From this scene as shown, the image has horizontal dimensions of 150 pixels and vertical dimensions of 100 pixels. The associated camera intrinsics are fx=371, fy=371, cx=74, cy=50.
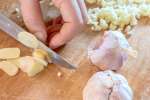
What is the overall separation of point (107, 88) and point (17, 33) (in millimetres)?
250

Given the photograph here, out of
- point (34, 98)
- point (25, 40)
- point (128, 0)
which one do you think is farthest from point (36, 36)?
point (128, 0)

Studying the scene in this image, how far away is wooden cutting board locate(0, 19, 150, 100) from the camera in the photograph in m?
0.77

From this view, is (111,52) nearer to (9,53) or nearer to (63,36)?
(63,36)

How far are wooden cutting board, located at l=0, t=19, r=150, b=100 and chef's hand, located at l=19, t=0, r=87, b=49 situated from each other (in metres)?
0.04

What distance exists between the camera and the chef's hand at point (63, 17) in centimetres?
81

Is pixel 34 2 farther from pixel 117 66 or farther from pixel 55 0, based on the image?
pixel 117 66

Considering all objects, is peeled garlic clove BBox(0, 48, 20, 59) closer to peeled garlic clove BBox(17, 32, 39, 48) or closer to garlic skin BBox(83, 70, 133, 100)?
peeled garlic clove BBox(17, 32, 39, 48)

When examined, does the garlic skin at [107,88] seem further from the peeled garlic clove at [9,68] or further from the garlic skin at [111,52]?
the peeled garlic clove at [9,68]

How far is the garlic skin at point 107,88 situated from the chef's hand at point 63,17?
13cm

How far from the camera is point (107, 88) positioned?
723 millimetres

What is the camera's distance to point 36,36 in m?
0.84

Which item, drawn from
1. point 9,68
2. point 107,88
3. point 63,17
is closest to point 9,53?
point 9,68

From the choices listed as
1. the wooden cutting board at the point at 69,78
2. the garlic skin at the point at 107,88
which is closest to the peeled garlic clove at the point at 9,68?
the wooden cutting board at the point at 69,78

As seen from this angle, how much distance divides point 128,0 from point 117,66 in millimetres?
243
